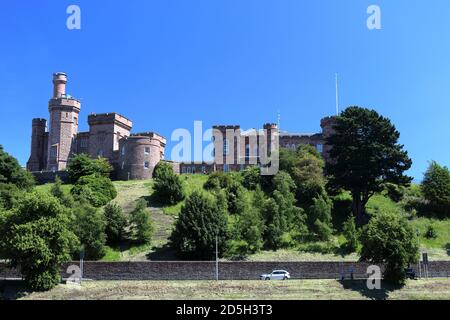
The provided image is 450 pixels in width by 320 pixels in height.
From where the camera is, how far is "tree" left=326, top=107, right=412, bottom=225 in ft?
181

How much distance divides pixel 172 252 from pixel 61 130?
141 ft

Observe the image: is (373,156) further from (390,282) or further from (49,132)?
(49,132)

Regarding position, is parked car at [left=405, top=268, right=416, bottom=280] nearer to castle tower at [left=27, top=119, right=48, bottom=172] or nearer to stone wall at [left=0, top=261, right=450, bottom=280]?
stone wall at [left=0, top=261, right=450, bottom=280]

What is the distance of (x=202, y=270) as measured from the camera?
1582 inches

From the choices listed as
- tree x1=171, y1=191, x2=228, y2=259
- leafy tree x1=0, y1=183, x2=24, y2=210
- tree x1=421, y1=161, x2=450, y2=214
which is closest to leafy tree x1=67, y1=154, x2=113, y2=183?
leafy tree x1=0, y1=183, x2=24, y2=210

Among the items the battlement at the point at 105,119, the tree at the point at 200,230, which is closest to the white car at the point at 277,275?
the tree at the point at 200,230

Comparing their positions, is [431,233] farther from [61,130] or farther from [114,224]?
[61,130]

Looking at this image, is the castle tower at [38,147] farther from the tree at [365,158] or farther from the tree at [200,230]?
the tree at [365,158]

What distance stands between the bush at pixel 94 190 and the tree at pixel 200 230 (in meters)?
14.5

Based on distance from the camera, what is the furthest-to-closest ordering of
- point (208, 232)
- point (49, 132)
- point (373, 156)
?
1. point (49, 132)
2. point (373, 156)
3. point (208, 232)

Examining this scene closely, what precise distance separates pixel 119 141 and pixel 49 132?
527 inches

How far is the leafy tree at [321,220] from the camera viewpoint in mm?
49375

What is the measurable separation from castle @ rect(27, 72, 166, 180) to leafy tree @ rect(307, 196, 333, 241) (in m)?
28.7
